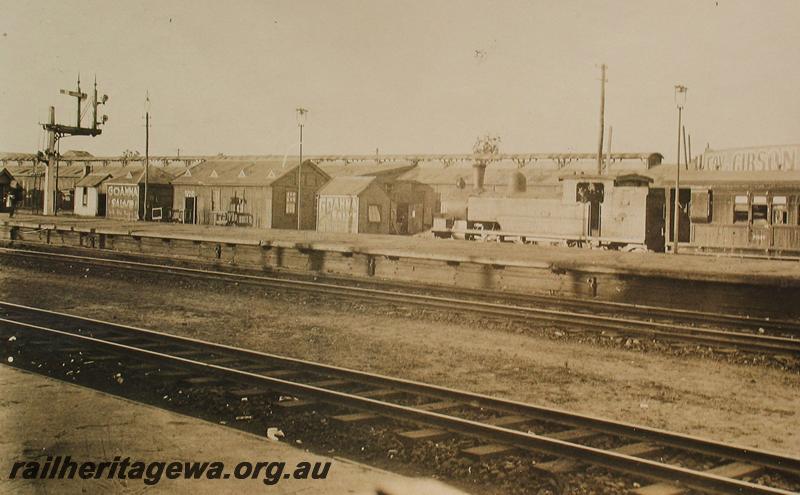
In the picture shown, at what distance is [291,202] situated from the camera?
1741 inches

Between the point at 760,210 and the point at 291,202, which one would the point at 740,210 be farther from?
the point at 291,202

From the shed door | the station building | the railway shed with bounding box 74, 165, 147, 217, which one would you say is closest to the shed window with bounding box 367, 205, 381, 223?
the shed door

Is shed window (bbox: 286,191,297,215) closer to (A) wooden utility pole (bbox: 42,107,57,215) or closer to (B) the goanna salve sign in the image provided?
(B) the goanna salve sign

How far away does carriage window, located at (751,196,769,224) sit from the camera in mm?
24422

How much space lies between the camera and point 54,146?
47688 millimetres

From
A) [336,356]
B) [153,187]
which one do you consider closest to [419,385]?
[336,356]

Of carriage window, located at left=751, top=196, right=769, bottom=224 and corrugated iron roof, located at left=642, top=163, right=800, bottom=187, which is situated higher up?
corrugated iron roof, located at left=642, top=163, right=800, bottom=187

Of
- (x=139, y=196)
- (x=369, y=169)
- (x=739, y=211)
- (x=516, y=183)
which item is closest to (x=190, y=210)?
(x=139, y=196)

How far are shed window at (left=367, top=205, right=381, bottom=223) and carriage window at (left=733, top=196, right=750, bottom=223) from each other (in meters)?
21.1

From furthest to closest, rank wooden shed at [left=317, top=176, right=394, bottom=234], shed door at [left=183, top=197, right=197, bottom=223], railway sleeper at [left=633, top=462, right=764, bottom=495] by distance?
shed door at [left=183, top=197, right=197, bottom=223] < wooden shed at [left=317, top=176, right=394, bottom=234] < railway sleeper at [left=633, top=462, right=764, bottom=495]

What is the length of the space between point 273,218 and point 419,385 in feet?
118

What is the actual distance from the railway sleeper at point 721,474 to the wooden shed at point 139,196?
47.7 metres

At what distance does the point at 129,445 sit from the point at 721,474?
529 cm

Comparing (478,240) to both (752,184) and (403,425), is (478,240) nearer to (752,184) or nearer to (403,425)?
(752,184)
